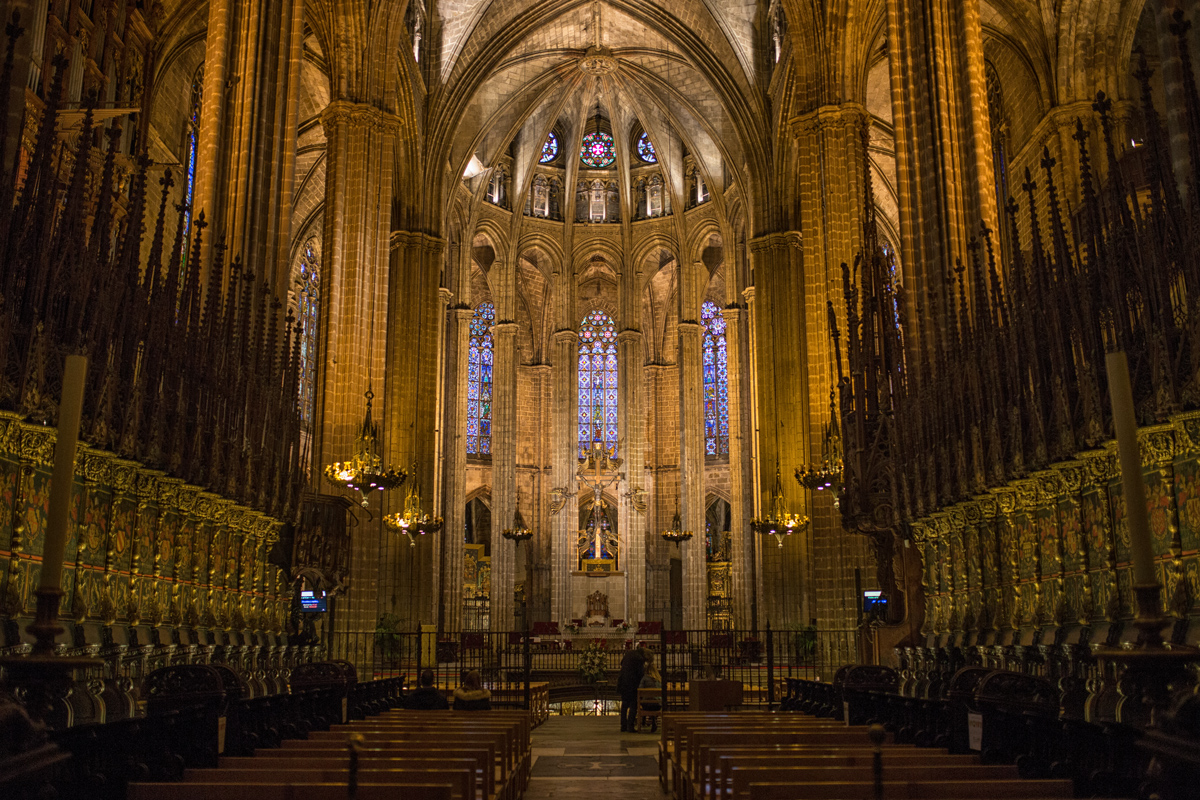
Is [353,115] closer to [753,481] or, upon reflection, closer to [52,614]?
[753,481]

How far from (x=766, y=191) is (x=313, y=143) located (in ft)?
42.1

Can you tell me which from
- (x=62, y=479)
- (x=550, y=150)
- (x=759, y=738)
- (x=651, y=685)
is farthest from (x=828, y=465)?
(x=550, y=150)

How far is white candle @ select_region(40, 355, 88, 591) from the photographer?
128 inches

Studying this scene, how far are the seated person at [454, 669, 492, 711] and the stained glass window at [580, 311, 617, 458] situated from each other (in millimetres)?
26960

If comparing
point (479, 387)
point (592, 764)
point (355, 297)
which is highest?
point (479, 387)

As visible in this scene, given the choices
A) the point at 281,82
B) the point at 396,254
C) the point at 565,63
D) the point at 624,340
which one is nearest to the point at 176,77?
the point at 396,254

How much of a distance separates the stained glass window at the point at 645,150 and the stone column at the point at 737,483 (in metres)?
6.84

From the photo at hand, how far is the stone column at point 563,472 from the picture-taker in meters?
34.6

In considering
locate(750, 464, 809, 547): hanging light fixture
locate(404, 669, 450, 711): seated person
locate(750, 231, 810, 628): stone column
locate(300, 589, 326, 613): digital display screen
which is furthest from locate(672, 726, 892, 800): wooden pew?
locate(750, 231, 810, 628): stone column

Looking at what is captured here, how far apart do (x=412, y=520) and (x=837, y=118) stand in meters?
12.2

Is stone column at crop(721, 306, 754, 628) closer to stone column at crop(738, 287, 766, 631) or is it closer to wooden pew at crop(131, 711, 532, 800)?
stone column at crop(738, 287, 766, 631)

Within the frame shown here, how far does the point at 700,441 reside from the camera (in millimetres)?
34594

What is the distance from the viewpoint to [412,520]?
21641mm

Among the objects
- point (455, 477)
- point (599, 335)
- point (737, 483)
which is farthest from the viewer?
point (599, 335)
